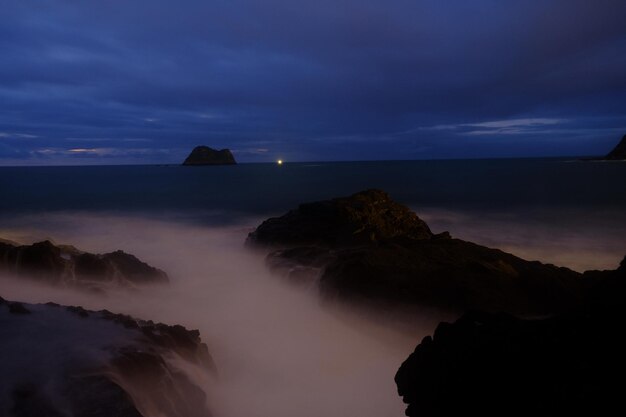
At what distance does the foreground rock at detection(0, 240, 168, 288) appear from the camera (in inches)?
417

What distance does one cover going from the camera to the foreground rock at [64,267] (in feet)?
34.7

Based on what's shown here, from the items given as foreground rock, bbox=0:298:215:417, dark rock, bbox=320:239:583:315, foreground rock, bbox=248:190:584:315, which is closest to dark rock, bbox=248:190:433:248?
foreground rock, bbox=248:190:584:315

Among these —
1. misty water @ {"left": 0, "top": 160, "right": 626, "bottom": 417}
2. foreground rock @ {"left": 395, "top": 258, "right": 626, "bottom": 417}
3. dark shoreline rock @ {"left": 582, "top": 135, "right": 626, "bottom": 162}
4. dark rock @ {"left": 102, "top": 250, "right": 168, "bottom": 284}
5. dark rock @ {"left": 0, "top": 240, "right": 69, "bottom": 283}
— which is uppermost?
dark shoreline rock @ {"left": 582, "top": 135, "right": 626, "bottom": 162}

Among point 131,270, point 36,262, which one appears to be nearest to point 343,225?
point 131,270

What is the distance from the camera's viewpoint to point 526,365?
3984 mm

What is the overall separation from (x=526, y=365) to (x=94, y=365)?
4.93 metres

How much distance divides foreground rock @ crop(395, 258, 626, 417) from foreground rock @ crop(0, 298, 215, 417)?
10.2 ft

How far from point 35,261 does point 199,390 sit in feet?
22.7

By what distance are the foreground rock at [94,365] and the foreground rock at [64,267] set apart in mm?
3824

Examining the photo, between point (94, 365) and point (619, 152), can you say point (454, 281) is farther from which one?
point (619, 152)

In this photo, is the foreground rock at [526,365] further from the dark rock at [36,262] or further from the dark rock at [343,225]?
the dark rock at [343,225]

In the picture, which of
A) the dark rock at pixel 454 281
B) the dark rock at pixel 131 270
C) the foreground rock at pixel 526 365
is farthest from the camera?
the dark rock at pixel 131 270

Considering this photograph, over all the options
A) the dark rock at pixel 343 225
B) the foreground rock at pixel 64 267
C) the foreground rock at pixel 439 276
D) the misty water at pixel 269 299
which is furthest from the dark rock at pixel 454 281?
the foreground rock at pixel 64 267

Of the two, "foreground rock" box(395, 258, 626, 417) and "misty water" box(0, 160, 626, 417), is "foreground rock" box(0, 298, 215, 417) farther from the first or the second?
"foreground rock" box(395, 258, 626, 417)
